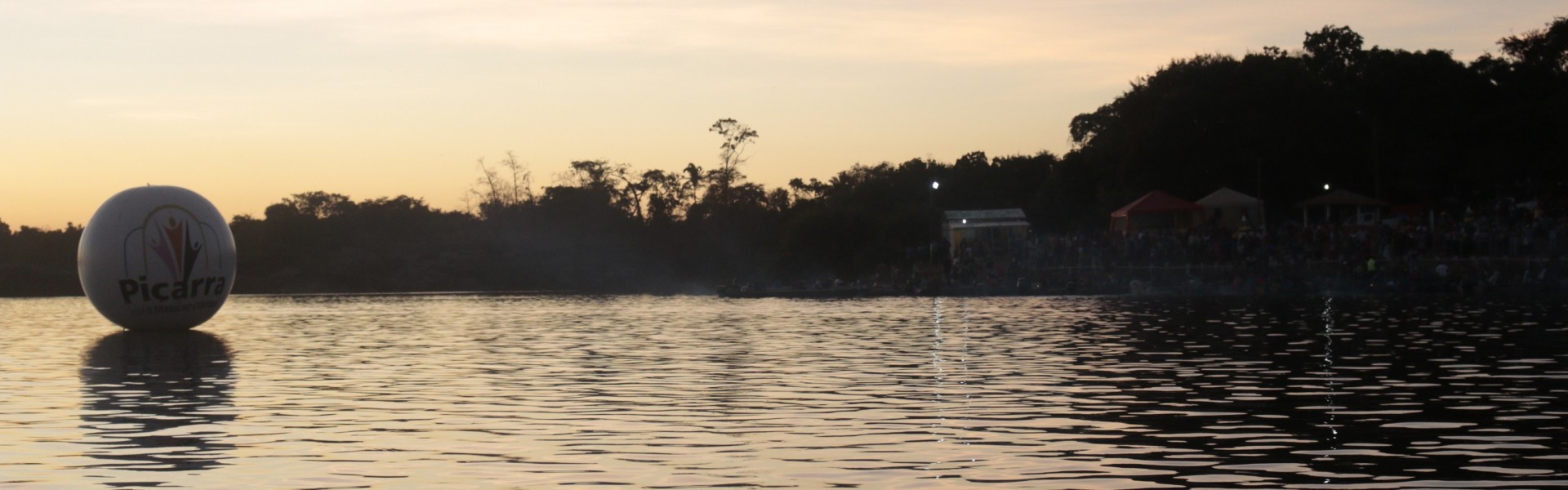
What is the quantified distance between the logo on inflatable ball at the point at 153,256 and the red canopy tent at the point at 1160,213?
40085mm

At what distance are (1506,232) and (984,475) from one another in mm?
45444

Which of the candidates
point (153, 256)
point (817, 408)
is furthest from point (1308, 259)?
point (817, 408)

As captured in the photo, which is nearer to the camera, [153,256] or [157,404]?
[157,404]

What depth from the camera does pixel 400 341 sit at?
32.5 meters

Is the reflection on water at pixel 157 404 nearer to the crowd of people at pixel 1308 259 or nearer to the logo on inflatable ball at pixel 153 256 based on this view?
the logo on inflatable ball at pixel 153 256

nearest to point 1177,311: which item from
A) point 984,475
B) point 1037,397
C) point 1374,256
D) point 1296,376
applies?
point 1374,256

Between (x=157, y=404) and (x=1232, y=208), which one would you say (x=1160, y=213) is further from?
(x=157, y=404)

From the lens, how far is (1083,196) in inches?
3568

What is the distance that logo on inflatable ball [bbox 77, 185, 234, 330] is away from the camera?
1351 inches

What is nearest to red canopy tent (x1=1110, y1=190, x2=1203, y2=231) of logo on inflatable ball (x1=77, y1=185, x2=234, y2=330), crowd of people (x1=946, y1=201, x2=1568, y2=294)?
crowd of people (x1=946, y1=201, x2=1568, y2=294)

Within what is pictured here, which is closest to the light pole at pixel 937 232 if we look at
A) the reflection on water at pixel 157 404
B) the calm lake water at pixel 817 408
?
the calm lake water at pixel 817 408

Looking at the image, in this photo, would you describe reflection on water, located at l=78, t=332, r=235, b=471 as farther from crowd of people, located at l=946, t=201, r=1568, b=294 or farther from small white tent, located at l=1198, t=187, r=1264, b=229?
small white tent, located at l=1198, t=187, r=1264, b=229

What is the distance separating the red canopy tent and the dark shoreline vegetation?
193 centimetres

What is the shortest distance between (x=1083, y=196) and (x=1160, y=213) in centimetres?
2496
